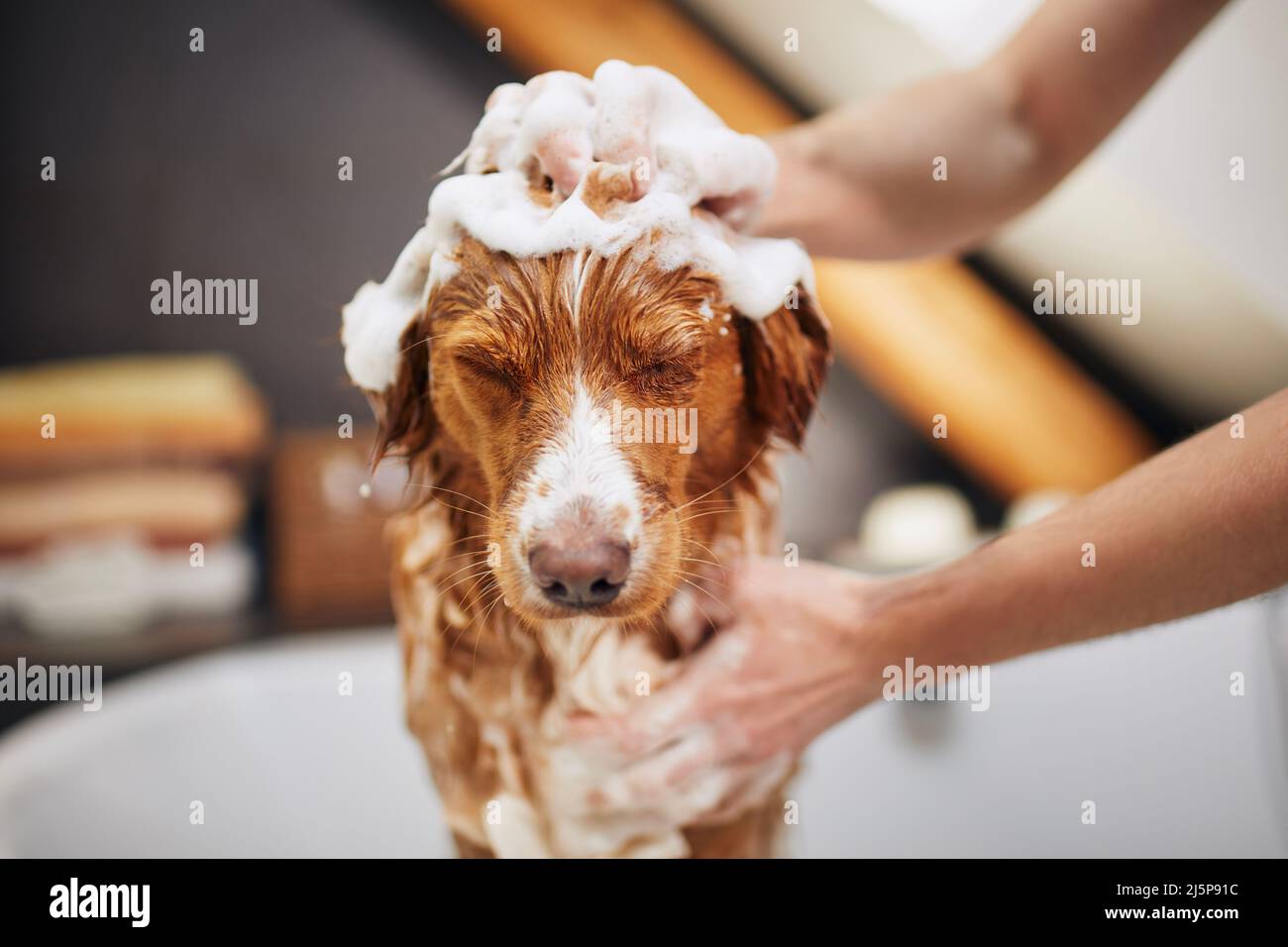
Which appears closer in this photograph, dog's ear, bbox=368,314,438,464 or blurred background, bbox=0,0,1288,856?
dog's ear, bbox=368,314,438,464

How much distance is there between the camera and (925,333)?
4.81 feet

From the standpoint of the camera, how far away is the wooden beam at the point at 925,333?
0.91 m

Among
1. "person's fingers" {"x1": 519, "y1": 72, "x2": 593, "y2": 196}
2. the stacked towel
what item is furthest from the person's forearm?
the stacked towel

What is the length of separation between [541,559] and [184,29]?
765mm

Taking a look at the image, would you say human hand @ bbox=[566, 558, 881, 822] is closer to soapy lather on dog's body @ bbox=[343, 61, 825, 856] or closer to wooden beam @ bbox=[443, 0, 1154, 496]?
soapy lather on dog's body @ bbox=[343, 61, 825, 856]

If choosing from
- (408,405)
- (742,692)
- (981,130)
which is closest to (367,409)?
(408,405)

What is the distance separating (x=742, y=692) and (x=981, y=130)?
509 mm

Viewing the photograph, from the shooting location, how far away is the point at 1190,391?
1021 millimetres

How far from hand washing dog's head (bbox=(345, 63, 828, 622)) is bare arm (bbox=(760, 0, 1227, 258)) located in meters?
0.16

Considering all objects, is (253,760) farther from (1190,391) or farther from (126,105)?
(1190,391)

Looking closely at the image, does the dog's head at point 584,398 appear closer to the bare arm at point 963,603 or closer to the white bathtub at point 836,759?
the bare arm at point 963,603

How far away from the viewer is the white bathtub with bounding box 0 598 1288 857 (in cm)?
120

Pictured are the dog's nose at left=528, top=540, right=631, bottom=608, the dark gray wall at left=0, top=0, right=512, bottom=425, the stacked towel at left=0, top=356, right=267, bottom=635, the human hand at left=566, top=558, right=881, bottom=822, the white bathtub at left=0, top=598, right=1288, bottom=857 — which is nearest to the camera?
the dog's nose at left=528, top=540, right=631, bottom=608

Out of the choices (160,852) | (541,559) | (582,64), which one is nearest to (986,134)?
(582,64)
